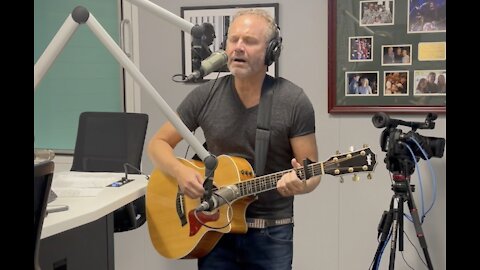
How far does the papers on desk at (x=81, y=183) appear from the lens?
6.13 feet

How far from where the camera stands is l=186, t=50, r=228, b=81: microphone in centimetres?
129


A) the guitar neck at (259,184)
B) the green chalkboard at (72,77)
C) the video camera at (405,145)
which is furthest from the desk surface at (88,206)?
the green chalkboard at (72,77)

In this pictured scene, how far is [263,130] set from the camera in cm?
191

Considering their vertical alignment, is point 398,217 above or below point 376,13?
below

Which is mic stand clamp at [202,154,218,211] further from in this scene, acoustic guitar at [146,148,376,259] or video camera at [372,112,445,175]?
video camera at [372,112,445,175]

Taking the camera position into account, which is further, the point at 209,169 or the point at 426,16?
the point at 426,16

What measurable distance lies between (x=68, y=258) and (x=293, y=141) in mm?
872

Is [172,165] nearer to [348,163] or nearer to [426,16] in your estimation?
[348,163]

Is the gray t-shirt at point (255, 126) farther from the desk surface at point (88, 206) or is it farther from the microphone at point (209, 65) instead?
the microphone at point (209, 65)

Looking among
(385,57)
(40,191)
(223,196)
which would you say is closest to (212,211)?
(223,196)

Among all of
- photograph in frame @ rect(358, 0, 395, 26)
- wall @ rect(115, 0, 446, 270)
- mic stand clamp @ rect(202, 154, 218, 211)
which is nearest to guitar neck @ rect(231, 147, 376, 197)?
mic stand clamp @ rect(202, 154, 218, 211)

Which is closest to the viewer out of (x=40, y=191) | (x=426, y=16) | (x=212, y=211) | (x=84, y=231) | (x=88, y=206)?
(x=40, y=191)

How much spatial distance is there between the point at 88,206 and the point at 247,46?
80cm

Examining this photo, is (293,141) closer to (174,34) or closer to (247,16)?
(247,16)
